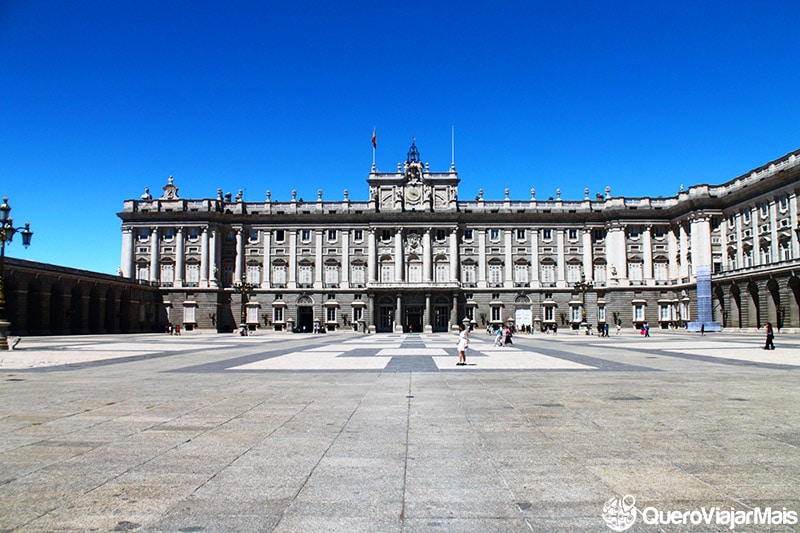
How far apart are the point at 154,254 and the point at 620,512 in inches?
3167

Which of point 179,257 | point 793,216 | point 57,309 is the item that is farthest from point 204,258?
point 793,216

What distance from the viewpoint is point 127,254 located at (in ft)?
256

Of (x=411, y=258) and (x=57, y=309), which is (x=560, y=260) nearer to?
(x=411, y=258)

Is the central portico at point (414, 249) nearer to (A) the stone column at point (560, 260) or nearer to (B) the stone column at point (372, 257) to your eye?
(B) the stone column at point (372, 257)

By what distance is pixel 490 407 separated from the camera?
425 inches

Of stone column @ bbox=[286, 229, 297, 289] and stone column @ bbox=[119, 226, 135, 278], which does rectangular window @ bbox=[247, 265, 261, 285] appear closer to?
stone column @ bbox=[286, 229, 297, 289]

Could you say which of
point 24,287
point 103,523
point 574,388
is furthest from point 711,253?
point 103,523

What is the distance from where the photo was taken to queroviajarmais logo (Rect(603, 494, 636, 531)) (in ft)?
15.9

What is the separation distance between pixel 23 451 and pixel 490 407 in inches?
283

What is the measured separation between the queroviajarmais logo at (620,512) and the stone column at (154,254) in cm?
7977

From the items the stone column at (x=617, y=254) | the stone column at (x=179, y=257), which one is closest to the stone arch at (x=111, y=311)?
the stone column at (x=179, y=257)

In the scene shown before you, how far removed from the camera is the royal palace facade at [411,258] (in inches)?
3041

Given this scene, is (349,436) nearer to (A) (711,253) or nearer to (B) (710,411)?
(B) (710,411)

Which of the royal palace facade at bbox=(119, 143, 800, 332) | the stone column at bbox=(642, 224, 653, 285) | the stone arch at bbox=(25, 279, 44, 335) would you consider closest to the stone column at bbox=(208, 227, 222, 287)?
the royal palace facade at bbox=(119, 143, 800, 332)
